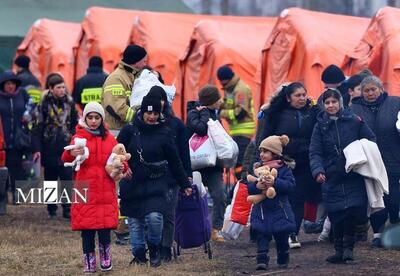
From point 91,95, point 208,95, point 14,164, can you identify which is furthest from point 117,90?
point 14,164

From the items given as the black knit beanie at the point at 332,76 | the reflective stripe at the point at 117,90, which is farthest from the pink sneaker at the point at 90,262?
the black knit beanie at the point at 332,76

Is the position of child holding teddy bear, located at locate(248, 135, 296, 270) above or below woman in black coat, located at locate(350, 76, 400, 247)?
below

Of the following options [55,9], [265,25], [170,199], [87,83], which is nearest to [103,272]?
[170,199]

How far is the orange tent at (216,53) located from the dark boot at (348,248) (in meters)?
9.13

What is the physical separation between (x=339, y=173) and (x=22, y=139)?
6955mm

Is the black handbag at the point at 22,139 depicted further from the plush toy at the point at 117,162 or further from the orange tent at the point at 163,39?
the plush toy at the point at 117,162

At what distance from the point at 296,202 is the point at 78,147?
302cm

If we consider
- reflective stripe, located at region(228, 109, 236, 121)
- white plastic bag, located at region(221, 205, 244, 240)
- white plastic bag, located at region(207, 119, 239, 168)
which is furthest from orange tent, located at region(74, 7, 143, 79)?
white plastic bag, located at region(221, 205, 244, 240)

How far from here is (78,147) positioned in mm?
11148

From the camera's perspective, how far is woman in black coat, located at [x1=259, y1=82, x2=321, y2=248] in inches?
517

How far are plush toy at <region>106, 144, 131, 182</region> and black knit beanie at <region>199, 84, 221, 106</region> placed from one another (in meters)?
3.04

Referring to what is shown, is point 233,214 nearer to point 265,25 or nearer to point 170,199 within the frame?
point 170,199

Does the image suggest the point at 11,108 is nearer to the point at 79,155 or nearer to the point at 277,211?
the point at 79,155

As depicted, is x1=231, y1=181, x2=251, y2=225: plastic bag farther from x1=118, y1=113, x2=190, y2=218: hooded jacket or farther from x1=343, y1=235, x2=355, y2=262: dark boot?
x1=118, y1=113, x2=190, y2=218: hooded jacket
